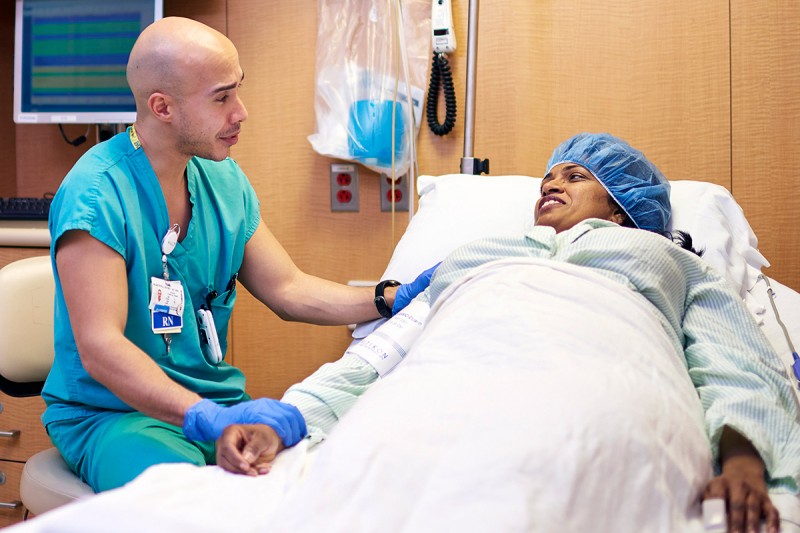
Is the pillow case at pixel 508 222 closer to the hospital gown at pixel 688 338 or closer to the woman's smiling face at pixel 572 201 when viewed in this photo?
the woman's smiling face at pixel 572 201

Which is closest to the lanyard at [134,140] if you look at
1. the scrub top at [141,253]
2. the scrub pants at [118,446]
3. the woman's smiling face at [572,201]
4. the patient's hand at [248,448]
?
the scrub top at [141,253]

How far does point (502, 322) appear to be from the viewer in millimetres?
1089

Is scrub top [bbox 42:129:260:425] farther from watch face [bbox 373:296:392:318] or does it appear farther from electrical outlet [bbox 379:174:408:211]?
electrical outlet [bbox 379:174:408:211]

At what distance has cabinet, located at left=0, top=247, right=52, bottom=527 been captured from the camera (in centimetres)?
224

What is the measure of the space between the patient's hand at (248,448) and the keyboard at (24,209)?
4.65 feet

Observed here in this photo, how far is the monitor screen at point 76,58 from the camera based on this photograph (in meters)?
2.63

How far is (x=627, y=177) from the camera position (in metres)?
1.67

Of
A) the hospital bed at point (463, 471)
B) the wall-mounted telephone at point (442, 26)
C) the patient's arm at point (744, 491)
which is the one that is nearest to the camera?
the hospital bed at point (463, 471)

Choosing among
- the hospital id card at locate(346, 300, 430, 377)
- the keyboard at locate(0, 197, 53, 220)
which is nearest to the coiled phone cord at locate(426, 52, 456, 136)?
the hospital id card at locate(346, 300, 430, 377)

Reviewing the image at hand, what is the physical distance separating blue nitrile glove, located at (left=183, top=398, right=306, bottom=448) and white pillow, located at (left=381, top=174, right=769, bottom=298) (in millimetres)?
690

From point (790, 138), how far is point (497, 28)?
0.88 metres

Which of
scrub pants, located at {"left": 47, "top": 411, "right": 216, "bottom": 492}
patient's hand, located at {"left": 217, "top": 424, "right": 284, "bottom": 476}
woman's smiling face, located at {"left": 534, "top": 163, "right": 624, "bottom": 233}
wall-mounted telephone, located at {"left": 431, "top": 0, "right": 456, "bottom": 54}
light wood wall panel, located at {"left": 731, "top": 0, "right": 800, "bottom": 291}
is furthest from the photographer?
wall-mounted telephone, located at {"left": 431, "top": 0, "right": 456, "bottom": 54}

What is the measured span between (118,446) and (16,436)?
3.31ft

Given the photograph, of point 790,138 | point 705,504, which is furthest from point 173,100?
point 790,138
